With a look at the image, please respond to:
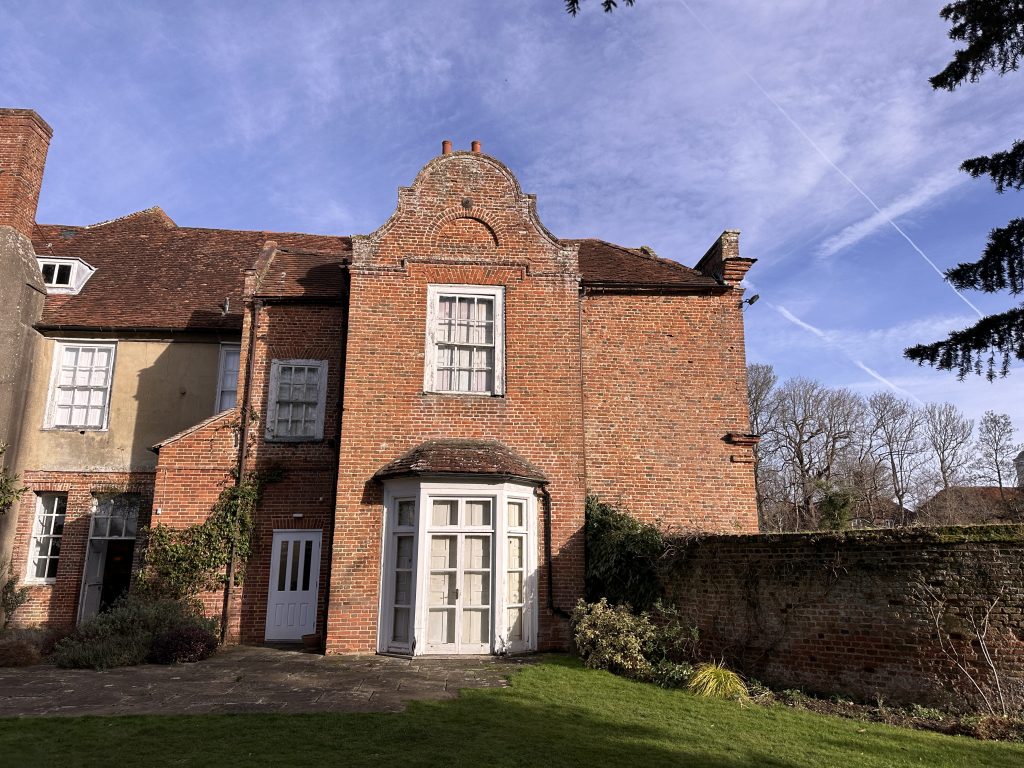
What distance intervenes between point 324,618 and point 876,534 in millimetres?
9385

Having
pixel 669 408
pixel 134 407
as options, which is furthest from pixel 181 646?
pixel 669 408

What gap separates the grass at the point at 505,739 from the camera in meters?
6.18

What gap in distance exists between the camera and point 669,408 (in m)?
14.1

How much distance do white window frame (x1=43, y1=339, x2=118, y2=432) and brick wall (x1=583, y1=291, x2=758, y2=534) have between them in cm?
1069

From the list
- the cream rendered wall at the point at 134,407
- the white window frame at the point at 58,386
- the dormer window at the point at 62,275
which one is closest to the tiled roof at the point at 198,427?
the cream rendered wall at the point at 134,407

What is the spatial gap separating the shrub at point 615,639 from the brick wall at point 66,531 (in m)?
9.86

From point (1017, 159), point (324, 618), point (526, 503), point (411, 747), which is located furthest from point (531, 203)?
point (411, 747)

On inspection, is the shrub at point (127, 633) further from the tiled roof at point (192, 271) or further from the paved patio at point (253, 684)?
the tiled roof at point (192, 271)

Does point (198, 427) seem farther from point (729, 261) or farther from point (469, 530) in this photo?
point (729, 261)

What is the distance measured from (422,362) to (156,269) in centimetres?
938

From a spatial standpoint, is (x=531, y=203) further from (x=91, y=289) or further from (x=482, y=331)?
(x=91, y=289)

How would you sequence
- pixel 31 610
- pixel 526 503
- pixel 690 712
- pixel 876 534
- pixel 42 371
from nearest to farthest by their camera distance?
pixel 690 712 < pixel 876 534 < pixel 526 503 < pixel 31 610 < pixel 42 371

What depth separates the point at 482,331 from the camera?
13.3m

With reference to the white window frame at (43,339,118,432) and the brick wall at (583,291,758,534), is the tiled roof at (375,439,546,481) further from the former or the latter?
the white window frame at (43,339,118,432)
